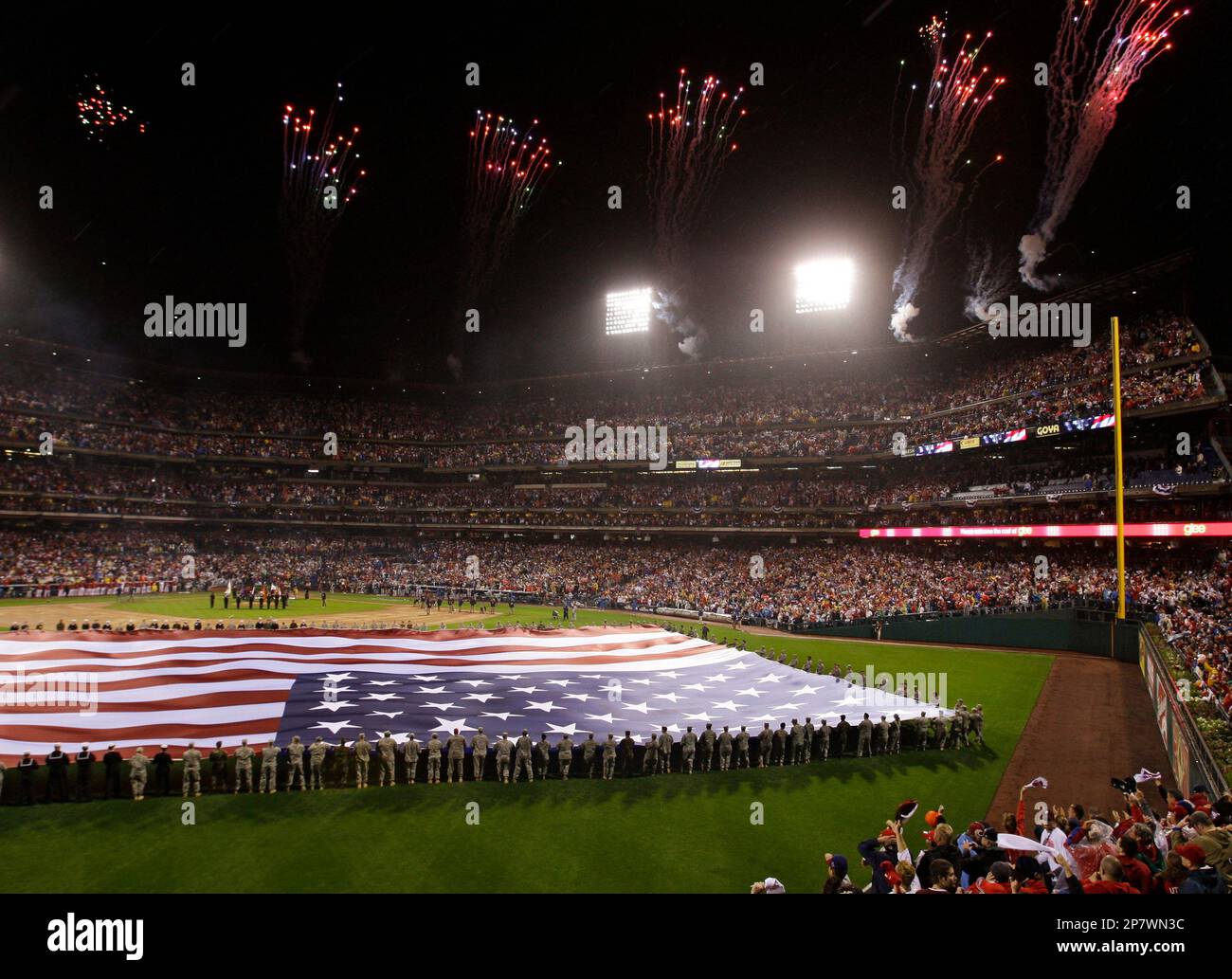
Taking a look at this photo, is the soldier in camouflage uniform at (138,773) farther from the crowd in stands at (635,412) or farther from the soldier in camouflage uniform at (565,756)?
the crowd in stands at (635,412)

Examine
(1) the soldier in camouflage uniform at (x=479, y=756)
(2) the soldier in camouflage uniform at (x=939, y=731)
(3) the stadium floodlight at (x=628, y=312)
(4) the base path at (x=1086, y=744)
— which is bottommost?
(4) the base path at (x=1086, y=744)

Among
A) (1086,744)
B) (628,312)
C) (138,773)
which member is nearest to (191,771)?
(138,773)

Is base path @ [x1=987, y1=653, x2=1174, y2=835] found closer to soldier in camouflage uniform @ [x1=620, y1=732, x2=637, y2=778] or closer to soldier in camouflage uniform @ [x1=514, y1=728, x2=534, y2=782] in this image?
soldier in camouflage uniform @ [x1=620, y1=732, x2=637, y2=778]

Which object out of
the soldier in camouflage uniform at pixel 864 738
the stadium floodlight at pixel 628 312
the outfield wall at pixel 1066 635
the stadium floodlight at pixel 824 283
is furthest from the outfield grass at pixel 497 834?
the stadium floodlight at pixel 628 312

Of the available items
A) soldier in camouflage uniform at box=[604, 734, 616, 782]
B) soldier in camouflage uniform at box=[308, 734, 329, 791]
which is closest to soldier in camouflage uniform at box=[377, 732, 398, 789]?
soldier in camouflage uniform at box=[308, 734, 329, 791]
